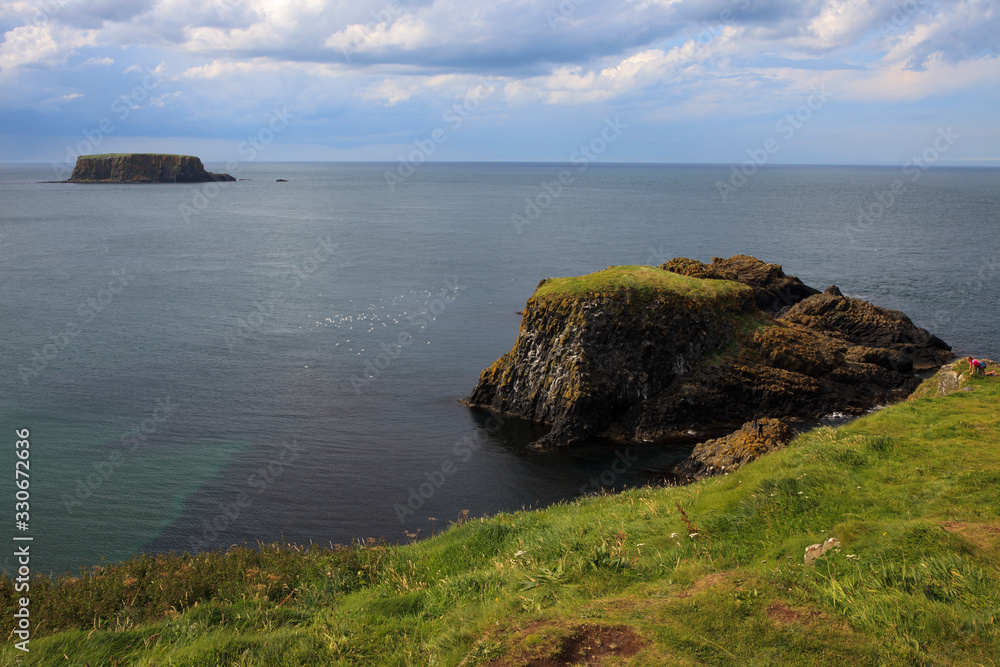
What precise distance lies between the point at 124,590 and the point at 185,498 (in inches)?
663

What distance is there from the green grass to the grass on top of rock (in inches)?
862

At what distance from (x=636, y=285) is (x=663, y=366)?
5001mm

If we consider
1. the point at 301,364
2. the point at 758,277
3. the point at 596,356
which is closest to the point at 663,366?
the point at 596,356

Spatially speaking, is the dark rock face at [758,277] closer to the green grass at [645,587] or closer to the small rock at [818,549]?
the green grass at [645,587]

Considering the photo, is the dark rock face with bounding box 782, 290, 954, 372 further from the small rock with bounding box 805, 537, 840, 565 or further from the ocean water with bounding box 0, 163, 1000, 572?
the small rock with bounding box 805, 537, 840, 565

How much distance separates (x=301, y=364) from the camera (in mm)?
44688

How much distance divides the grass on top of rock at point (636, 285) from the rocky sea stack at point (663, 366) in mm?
87

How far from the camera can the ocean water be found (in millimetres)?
27422

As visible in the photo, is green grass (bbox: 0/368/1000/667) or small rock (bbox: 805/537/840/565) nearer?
green grass (bbox: 0/368/1000/667)

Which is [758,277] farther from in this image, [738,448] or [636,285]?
[738,448]

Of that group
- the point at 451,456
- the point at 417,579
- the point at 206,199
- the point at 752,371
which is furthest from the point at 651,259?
the point at 206,199

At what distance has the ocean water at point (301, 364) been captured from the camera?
2742 cm

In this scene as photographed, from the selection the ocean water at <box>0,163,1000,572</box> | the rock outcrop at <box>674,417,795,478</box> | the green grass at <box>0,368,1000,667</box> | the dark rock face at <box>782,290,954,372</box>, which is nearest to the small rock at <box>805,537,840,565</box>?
the green grass at <box>0,368,1000,667</box>

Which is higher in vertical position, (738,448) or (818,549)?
(818,549)
